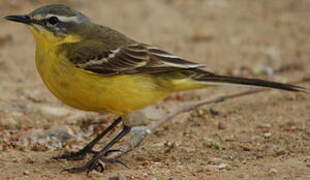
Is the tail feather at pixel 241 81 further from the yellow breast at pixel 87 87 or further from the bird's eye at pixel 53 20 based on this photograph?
the bird's eye at pixel 53 20

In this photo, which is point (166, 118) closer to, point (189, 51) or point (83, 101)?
point (83, 101)

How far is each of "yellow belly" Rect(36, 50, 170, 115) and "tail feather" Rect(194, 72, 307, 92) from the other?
73 centimetres

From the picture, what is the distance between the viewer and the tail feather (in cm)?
710

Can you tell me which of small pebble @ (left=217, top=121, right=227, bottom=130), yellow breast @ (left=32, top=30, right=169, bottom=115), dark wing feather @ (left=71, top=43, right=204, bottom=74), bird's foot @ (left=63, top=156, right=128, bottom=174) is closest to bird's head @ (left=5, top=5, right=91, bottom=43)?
yellow breast @ (left=32, top=30, right=169, bottom=115)

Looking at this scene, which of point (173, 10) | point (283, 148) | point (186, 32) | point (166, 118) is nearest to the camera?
point (283, 148)

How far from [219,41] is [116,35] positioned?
5515mm

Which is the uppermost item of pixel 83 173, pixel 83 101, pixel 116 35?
pixel 116 35

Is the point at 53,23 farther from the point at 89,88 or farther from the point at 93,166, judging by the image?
the point at 93,166

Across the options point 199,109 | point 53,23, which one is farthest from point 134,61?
point 199,109

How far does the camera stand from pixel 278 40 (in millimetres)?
12727

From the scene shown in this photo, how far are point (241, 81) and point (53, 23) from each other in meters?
2.26

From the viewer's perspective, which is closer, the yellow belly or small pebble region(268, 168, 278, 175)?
small pebble region(268, 168, 278, 175)

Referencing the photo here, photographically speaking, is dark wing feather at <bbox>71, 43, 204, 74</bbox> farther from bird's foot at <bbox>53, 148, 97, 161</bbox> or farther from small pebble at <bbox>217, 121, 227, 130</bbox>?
small pebble at <bbox>217, 121, 227, 130</bbox>

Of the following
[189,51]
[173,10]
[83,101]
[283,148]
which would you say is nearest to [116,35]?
[83,101]
